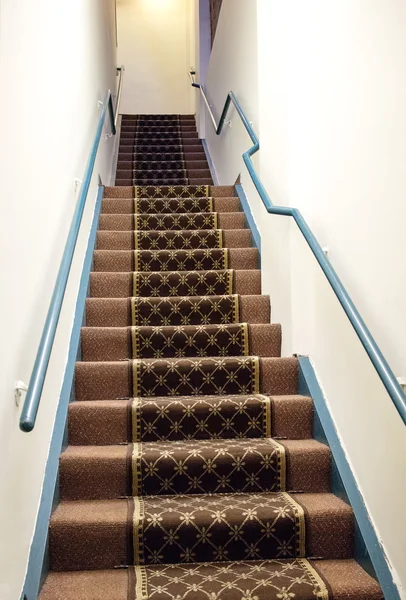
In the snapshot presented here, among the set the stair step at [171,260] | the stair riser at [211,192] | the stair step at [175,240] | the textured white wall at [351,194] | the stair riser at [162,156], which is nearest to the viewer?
the textured white wall at [351,194]

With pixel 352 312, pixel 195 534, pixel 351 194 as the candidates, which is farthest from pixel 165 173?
pixel 195 534

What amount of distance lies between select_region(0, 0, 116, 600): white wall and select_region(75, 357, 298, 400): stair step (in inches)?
9.0

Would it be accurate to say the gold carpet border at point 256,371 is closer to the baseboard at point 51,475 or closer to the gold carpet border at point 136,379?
the gold carpet border at point 136,379

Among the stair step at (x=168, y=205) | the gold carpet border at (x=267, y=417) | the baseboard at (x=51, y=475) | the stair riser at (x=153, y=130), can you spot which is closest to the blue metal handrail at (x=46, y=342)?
the baseboard at (x=51, y=475)

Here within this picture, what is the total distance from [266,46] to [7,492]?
→ 2.83 m

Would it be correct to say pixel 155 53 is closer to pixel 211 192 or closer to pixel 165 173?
pixel 165 173

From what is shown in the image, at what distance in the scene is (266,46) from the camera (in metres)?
3.70

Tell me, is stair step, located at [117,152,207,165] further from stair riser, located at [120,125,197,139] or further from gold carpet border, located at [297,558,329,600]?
gold carpet border, located at [297,558,329,600]

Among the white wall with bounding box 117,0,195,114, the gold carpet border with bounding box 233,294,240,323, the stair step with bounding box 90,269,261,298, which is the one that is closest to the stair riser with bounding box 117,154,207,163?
Answer: the white wall with bounding box 117,0,195,114

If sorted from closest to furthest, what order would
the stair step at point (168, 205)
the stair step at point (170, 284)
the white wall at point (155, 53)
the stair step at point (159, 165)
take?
the stair step at point (170, 284)
the stair step at point (168, 205)
the stair step at point (159, 165)
the white wall at point (155, 53)

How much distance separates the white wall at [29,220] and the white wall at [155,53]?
6.98m

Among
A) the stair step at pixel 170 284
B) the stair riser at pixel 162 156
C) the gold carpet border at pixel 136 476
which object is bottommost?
the gold carpet border at pixel 136 476

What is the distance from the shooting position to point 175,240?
4496 mm

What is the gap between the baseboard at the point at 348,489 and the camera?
220 cm
